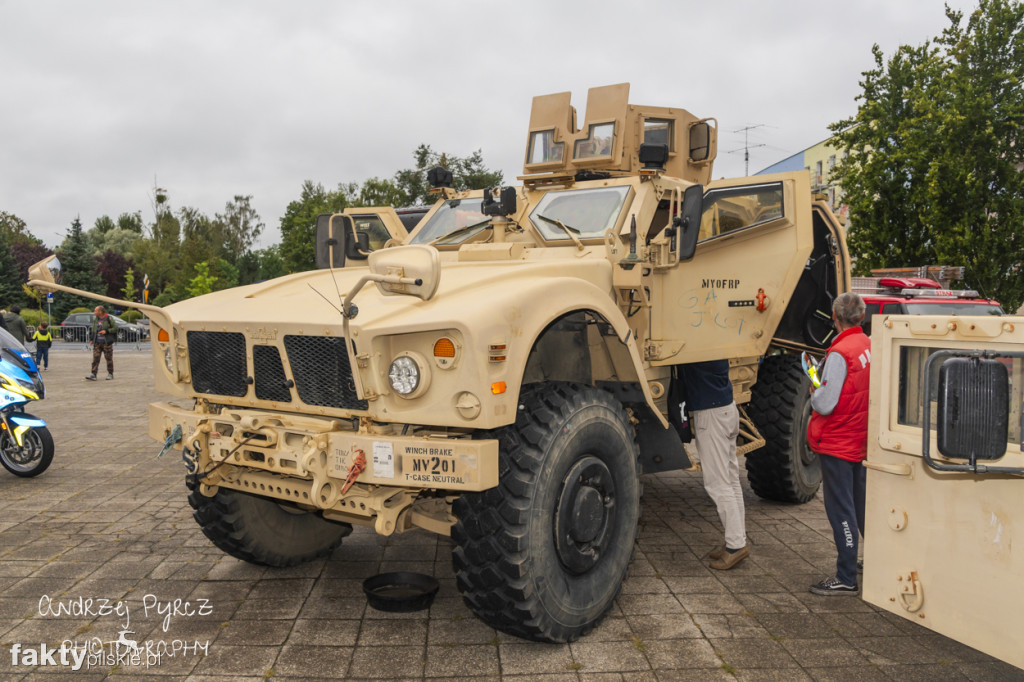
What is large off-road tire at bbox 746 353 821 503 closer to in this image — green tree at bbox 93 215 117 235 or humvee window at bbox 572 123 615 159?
humvee window at bbox 572 123 615 159

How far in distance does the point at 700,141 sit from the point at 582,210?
1.80m

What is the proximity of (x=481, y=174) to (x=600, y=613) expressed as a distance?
29354mm

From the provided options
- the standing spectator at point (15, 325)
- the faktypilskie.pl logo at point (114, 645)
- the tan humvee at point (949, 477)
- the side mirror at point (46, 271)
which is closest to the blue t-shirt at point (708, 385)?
the tan humvee at point (949, 477)

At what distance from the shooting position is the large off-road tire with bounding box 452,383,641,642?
353 cm

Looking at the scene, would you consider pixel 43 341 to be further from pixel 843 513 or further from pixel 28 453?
pixel 843 513

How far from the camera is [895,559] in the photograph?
10.6 feet

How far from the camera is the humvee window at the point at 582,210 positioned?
4.97 metres

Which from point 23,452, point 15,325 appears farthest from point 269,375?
point 15,325

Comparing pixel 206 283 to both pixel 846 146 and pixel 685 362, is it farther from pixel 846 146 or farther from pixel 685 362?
pixel 685 362

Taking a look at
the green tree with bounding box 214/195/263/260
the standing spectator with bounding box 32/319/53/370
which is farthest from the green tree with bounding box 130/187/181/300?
the standing spectator with bounding box 32/319/53/370

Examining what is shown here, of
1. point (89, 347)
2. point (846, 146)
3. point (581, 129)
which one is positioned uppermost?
point (846, 146)

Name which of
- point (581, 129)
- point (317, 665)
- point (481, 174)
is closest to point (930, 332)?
point (317, 665)

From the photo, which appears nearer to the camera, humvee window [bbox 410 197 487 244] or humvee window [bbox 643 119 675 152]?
humvee window [bbox 410 197 487 244]

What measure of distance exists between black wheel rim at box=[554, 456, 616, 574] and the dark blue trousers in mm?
1459
